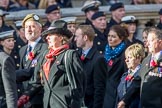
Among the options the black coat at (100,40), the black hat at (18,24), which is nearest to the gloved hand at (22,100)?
the black coat at (100,40)

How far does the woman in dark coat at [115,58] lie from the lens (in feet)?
41.7

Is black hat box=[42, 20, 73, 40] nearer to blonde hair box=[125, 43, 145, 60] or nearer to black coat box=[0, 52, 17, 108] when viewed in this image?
black coat box=[0, 52, 17, 108]

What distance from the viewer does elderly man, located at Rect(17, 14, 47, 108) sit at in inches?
446

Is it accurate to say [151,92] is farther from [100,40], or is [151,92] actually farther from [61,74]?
[100,40]

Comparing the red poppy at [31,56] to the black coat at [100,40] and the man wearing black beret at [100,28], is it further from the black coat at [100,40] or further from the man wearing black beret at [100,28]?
the man wearing black beret at [100,28]

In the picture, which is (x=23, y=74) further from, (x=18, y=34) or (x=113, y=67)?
(x=18, y=34)

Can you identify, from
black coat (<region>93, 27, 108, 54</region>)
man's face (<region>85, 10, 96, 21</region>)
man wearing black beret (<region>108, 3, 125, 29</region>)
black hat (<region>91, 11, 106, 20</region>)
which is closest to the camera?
black coat (<region>93, 27, 108, 54</region>)

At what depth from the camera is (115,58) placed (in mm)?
12898

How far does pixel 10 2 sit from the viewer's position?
1683 centimetres

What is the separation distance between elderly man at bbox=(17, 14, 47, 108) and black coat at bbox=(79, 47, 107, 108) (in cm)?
82

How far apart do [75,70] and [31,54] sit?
1461mm

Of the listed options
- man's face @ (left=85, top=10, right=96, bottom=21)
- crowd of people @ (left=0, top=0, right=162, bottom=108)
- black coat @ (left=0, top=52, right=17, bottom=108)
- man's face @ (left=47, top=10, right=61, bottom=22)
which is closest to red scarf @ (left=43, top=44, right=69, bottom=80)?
crowd of people @ (left=0, top=0, right=162, bottom=108)

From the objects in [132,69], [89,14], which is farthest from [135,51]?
[89,14]

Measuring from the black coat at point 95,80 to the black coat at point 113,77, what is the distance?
0.10 meters
